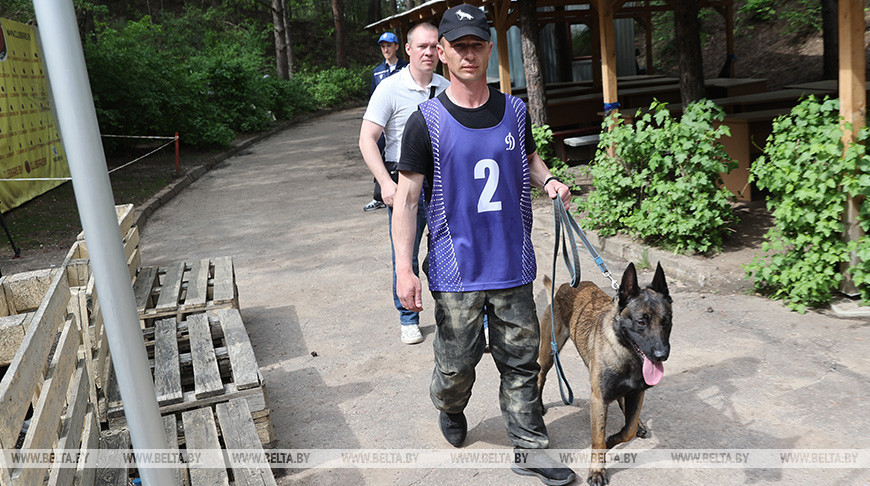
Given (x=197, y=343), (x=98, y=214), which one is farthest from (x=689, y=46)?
(x=98, y=214)

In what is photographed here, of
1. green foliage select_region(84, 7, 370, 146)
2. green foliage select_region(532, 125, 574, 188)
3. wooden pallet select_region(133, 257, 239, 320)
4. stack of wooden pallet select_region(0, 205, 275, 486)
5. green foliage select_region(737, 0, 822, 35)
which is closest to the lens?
stack of wooden pallet select_region(0, 205, 275, 486)

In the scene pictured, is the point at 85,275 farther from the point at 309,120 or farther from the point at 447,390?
the point at 309,120

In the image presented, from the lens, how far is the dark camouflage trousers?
3367mm

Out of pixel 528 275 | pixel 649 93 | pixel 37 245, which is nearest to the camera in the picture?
pixel 528 275

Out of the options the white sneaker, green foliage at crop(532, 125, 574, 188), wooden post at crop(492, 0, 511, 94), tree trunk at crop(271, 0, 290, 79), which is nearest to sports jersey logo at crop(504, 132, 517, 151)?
the white sneaker

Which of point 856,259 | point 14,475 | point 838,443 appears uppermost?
point 14,475

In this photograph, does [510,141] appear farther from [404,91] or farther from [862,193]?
[862,193]

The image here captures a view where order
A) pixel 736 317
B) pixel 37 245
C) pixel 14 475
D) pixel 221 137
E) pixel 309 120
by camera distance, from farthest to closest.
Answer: pixel 309 120 < pixel 221 137 < pixel 37 245 < pixel 736 317 < pixel 14 475

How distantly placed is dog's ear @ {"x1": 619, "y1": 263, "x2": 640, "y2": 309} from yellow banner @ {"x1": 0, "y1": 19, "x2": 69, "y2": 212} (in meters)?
10.0

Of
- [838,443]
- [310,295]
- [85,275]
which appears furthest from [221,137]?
[838,443]

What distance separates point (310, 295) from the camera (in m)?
6.88

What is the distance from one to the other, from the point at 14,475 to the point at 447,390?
192cm

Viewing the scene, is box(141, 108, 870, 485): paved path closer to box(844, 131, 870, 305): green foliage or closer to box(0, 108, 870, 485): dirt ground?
box(0, 108, 870, 485): dirt ground

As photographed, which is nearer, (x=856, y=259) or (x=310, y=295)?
(x=856, y=259)
